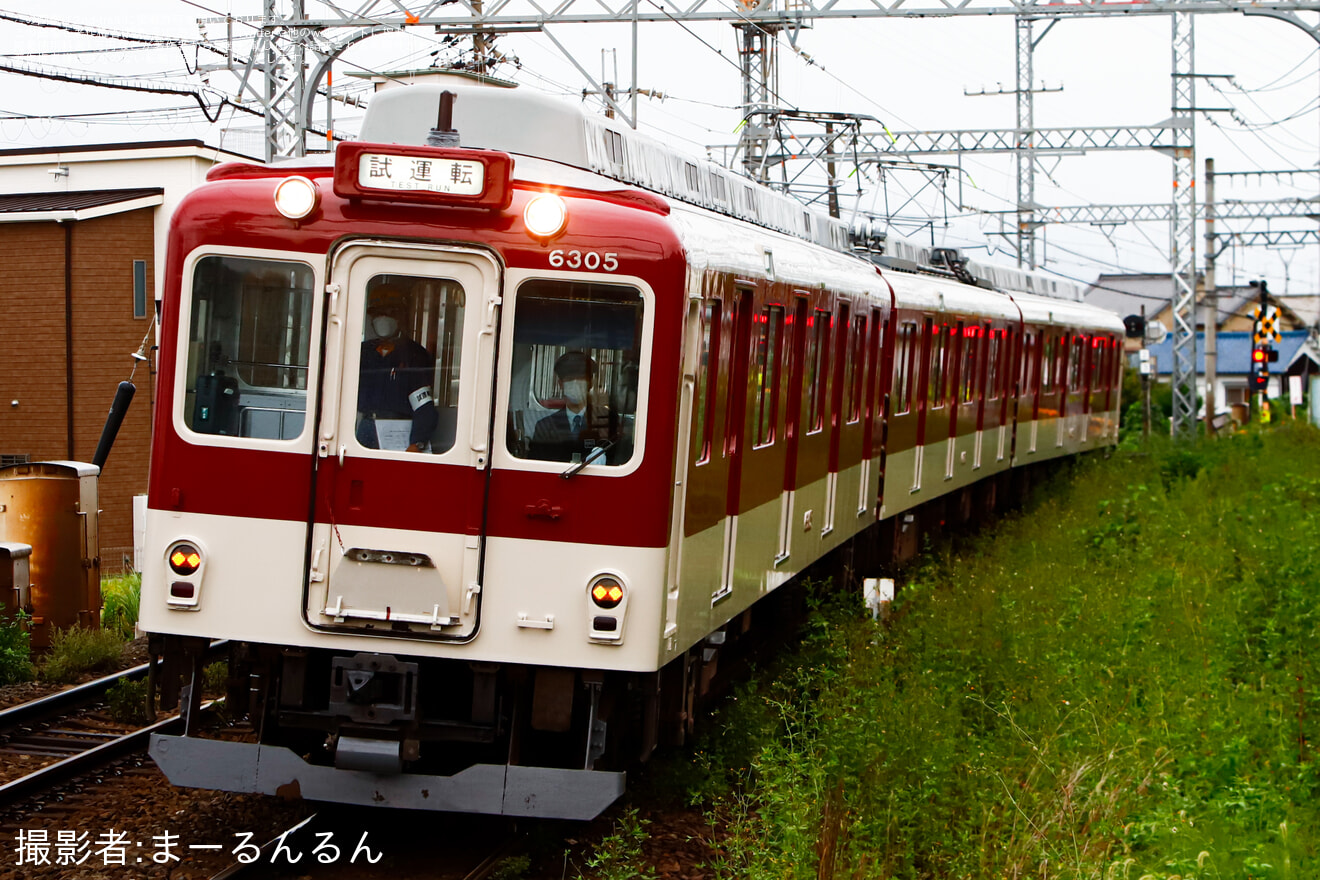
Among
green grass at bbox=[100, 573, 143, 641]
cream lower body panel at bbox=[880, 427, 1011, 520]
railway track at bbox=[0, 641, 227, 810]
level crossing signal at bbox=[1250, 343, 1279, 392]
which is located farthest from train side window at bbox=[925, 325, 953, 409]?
level crossing signal at bbox=[1250, 343, 1279, 392]

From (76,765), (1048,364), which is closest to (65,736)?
(76,765)

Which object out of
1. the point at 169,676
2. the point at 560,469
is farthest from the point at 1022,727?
the point at 169,676

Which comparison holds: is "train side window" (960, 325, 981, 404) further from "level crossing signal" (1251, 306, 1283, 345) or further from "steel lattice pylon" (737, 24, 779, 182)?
"level crossing signal" (1251, 306, 1283, 345)

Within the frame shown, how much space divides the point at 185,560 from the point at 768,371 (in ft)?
11.7

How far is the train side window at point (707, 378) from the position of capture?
7.21 metres

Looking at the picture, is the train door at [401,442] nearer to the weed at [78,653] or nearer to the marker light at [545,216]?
the marker light at [545,216]

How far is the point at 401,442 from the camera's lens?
6531 mm

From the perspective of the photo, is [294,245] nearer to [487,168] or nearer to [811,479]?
[487,168]

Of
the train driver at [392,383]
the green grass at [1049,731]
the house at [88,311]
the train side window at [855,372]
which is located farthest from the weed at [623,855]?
the house at [88,311]

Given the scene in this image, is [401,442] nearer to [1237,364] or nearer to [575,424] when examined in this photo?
[575,424]

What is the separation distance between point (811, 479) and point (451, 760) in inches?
156

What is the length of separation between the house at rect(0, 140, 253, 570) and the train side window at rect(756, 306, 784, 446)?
2051 centimetres

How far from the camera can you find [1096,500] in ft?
63.5

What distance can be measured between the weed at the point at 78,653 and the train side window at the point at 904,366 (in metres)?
6.57
